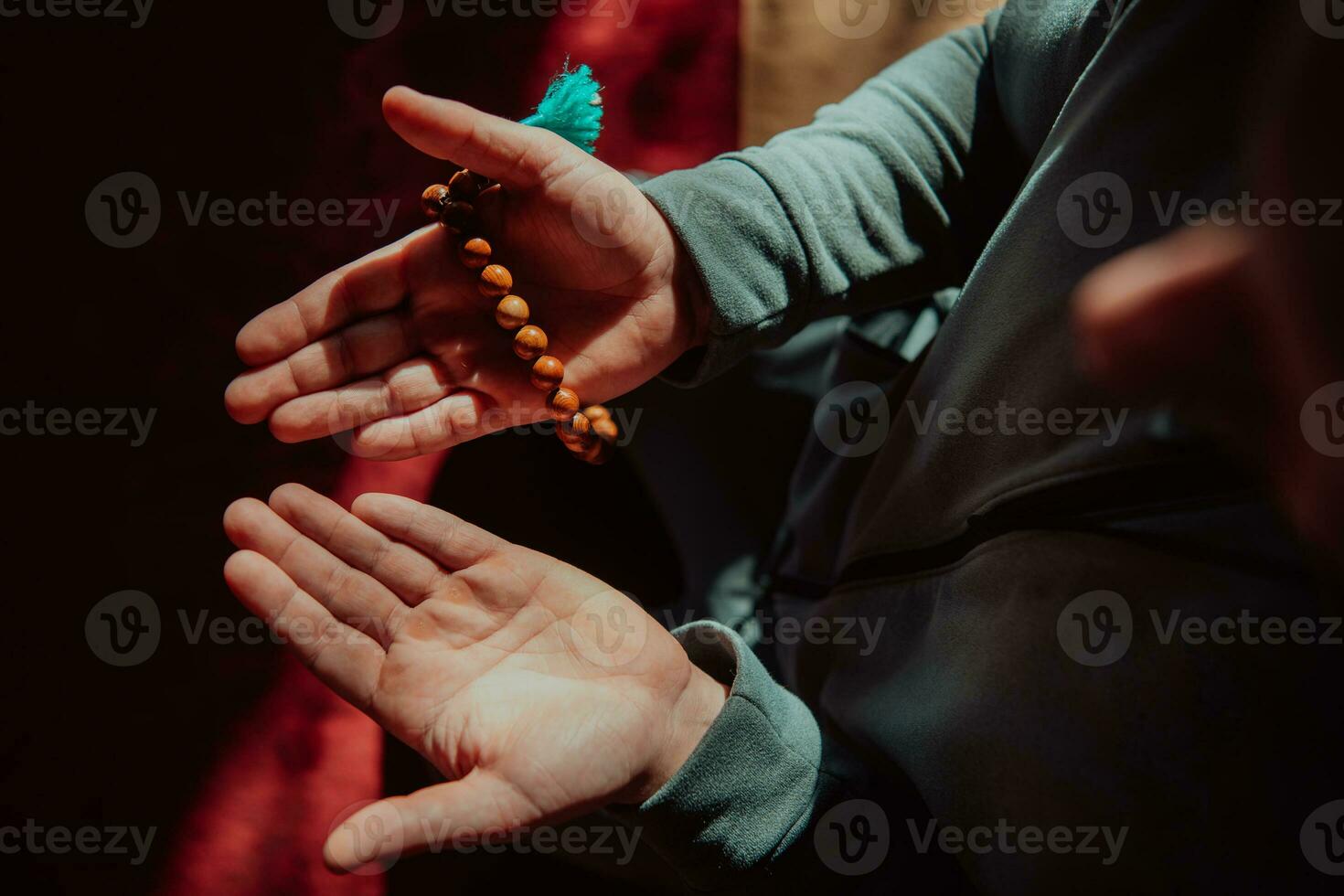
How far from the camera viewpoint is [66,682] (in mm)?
841

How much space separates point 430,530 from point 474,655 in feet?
0.31

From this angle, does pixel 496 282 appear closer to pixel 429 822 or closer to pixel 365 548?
pixel 365 548

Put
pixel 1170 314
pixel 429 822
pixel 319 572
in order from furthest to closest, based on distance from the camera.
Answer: pixel 319 572
pixel 429 822
pixel 1170 314

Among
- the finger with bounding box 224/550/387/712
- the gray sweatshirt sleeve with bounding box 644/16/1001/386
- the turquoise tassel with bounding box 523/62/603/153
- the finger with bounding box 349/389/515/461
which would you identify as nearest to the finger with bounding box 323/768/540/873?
the finger with bounding box 224/550/387/712

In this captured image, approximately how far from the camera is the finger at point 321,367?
2.02 ft

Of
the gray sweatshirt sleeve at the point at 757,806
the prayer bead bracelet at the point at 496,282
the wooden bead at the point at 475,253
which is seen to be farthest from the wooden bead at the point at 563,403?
the gray sweatshirt sleeve at the point at 757,806

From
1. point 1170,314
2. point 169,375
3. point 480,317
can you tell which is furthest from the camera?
point 169,375

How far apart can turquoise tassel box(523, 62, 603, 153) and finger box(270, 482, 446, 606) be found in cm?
35

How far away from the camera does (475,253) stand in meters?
0.64

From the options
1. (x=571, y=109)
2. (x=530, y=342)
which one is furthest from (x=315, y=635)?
(x=571, y=109)

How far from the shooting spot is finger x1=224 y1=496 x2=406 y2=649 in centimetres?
56

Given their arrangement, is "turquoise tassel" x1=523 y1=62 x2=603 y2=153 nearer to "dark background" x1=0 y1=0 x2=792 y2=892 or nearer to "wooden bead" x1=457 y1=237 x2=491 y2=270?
"wooden bead" x1=457 y1=237 x2=491 y2=270

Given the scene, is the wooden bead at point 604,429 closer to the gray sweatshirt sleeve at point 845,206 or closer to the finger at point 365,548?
the gray sweatshirt sleeve at point 845,206

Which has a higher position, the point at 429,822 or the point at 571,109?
the point at 571,109
